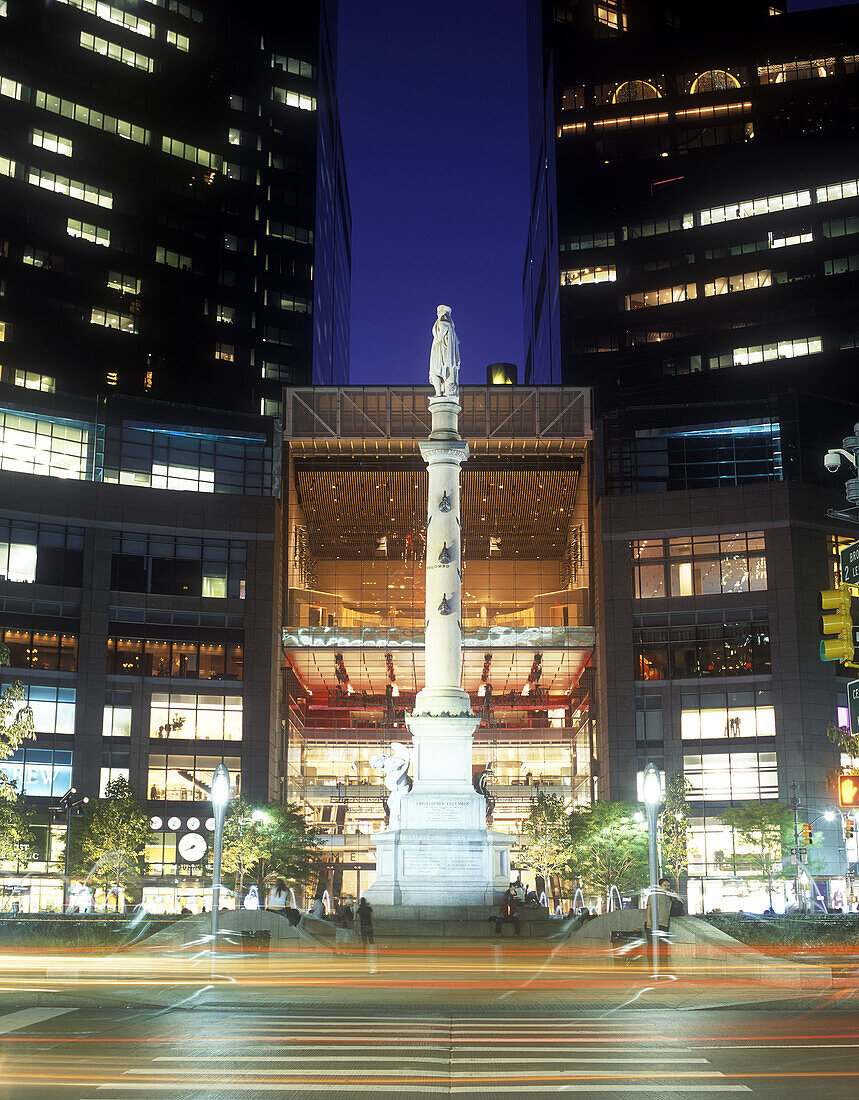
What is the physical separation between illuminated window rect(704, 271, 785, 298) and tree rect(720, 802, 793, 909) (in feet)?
235

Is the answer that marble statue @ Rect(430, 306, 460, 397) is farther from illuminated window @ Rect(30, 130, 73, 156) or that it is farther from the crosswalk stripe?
illuminated window @ Rect(30, 130, 73, 156)

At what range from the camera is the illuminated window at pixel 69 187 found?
129125 mm

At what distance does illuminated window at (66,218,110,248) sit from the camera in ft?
433

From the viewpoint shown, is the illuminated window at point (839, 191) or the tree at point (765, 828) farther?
the illuminated window at point (839, 191)

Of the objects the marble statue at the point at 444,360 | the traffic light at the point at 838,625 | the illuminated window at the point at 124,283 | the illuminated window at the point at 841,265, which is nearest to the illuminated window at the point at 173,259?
the illuminated window at the point at 124,283

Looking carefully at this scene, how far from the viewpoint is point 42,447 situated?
91.3m

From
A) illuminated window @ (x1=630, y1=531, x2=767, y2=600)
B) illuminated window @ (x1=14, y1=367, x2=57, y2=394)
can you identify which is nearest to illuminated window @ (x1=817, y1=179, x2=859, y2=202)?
illuminated window @ (x1=630, y1=531, x2=767, y2=600)

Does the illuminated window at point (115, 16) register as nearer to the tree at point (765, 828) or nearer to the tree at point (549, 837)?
the tree at point (549, 837)

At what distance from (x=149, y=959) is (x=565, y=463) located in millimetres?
74374

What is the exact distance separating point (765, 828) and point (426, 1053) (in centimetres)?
6231

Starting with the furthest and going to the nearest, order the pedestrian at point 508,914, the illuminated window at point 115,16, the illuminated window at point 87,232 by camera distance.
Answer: the illuminated window at point 115,16 < the illuminated window at point 87,232 < the pedestrian at point 508,914

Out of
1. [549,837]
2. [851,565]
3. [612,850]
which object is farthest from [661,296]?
[851,565]

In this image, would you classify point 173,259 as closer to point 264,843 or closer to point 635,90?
point 635,90

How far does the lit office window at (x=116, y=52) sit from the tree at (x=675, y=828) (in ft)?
330
